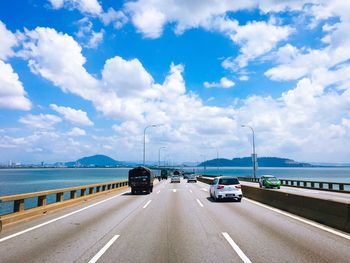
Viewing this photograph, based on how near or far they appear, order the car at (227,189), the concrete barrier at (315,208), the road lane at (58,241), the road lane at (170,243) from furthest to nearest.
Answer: the car at (227,189)
the concrete barrier at (315,208)
the road lane at (58,241)
the road lane at (170,243)

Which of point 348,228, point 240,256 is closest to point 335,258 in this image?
point 240,256

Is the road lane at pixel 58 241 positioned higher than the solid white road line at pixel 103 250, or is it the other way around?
the solid white road line at pixel 103 250

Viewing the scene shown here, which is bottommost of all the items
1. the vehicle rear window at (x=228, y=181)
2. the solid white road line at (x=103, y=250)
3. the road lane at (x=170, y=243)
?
the solid white road line at (x=103, y=250)

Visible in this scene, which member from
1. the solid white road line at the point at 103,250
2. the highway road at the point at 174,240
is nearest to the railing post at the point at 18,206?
the highway road at the point at 174,240

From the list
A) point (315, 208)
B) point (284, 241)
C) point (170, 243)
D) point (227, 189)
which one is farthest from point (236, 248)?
point (227, 189)

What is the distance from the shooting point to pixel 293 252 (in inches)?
318

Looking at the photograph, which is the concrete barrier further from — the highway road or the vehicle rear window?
the vehicle rear window

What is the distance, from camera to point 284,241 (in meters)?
9.36

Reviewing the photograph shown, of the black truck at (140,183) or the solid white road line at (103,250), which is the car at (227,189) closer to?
the black truck at (140,183)

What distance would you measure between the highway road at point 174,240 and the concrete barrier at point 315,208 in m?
0.49

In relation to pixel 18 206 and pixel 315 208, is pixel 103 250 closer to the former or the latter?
pixel 18 206

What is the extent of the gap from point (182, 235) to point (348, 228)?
525cm

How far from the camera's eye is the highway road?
7.74m

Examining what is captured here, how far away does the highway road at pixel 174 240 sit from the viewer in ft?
25.4
